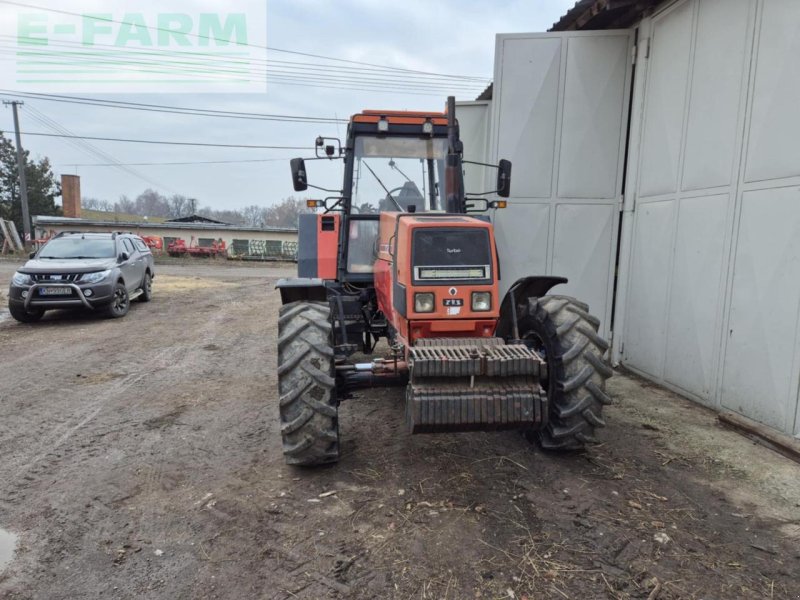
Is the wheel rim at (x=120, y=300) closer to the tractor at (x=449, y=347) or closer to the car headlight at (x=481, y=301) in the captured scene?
the tractor at (x=449, y=347)

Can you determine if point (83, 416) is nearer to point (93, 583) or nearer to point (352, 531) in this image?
point (93, 583)

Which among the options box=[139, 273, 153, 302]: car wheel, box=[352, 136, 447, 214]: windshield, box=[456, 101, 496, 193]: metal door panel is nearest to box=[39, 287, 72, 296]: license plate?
box=[139, 273, 153, 302]: car wheel

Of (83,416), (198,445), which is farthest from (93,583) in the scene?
(83,416)

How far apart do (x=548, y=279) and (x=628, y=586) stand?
242cm

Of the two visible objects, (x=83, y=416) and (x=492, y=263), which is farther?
(x=83, y=416)

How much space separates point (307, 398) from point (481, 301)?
4.55 feet

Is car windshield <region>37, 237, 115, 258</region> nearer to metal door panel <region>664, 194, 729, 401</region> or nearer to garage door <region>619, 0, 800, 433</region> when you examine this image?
garage door <region>619, 0, 800, 433</region>

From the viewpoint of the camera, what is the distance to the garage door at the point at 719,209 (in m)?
4.64

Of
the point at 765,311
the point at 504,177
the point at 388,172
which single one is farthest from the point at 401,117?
the point at 765,311

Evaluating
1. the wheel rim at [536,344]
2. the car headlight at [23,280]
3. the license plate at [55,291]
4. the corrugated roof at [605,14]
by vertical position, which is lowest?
the license plate at [55,291]

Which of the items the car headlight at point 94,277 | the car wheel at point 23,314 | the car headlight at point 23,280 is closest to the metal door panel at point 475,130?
the car headlight at point 94,277

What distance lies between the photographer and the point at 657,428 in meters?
4.92

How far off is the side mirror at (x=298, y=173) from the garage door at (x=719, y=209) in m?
4.17

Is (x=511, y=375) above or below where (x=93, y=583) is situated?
above
